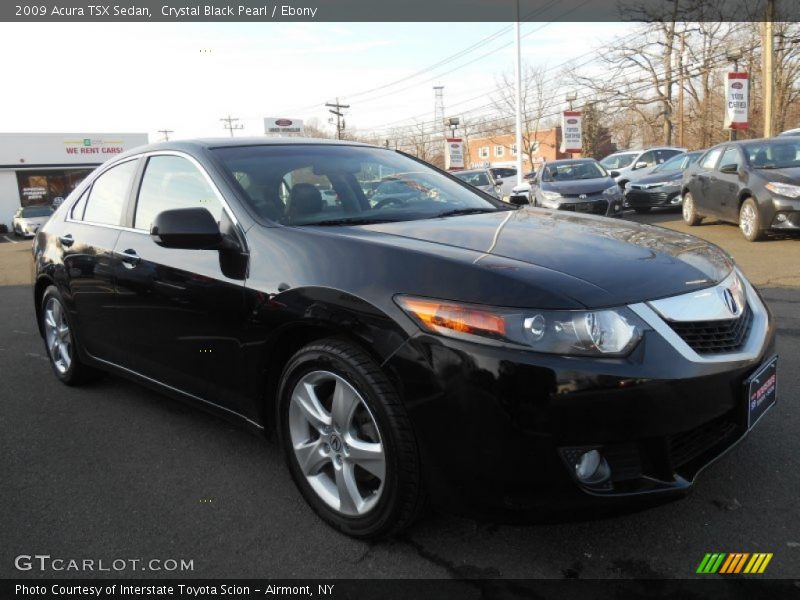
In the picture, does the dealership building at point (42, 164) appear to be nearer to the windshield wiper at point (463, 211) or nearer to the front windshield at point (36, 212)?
the front windshield at point (36, 212)

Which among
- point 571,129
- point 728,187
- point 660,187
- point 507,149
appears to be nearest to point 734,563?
point 728,187

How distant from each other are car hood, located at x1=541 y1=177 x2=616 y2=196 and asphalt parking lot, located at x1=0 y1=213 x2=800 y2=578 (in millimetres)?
10028

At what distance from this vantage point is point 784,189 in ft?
30.8

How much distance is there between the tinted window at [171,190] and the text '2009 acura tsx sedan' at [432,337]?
0.05ft

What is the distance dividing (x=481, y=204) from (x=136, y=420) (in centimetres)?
241

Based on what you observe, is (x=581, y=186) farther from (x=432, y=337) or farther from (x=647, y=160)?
(x=432, y=337)

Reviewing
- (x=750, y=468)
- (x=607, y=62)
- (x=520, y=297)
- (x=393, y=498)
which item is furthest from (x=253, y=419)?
(x=607, y=62)

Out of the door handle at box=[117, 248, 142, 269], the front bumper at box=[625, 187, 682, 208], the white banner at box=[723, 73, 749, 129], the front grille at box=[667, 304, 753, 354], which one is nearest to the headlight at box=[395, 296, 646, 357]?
the front grille at box=[667, 304, 753, 354]

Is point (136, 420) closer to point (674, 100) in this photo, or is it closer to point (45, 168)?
point (674, 100)

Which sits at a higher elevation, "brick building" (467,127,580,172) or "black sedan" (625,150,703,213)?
"brick building" (467,127,580,172)

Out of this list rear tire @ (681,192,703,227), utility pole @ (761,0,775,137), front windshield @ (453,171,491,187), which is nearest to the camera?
rear tire @ (681,192,703,227)

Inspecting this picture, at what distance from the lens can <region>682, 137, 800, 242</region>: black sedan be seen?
30.9ft

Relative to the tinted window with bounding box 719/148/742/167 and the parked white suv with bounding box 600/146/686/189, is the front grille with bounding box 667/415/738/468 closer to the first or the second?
the tinted window with bounding box 719/148/742/167

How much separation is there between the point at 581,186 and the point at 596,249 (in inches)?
466
